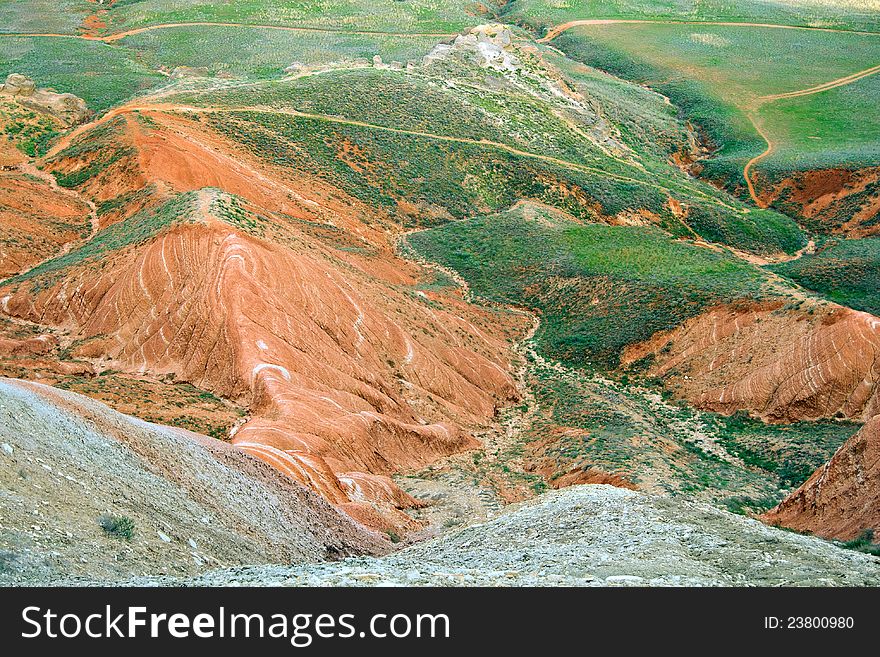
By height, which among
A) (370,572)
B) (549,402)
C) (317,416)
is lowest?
(549,402)

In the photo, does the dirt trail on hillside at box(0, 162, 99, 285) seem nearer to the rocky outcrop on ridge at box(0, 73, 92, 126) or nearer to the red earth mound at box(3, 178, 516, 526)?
the red earth mound at box(3, 178, 516, 526)

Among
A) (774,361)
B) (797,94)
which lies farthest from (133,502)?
(797,94)

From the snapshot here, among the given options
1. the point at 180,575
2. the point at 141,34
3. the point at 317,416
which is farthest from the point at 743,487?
the point at 141,34

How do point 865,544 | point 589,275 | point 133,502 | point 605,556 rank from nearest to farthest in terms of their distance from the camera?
1. point 133,502
2. point 605,556
3. point 865,544
4. point 589,275

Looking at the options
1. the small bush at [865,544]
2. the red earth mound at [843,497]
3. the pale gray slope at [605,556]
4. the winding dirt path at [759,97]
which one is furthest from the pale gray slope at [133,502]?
the winding dirt path at [759,97]

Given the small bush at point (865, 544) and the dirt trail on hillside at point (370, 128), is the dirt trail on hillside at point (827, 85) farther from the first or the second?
the small bush at point (865, 544)

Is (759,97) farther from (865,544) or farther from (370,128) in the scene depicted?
(865,544)

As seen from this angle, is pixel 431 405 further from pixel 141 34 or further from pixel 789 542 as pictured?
pixel 141 34

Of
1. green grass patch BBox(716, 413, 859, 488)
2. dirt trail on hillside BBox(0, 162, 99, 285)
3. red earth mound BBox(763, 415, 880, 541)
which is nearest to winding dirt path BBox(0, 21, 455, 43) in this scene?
dirt trail on hillside BBox(0, 162, 99, 285)
